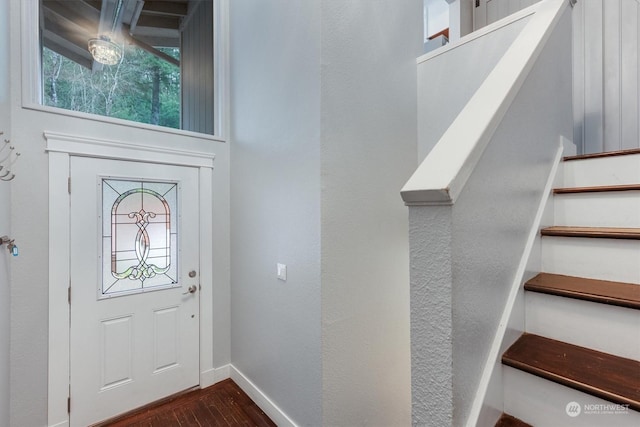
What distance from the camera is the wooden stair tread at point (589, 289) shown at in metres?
0.94

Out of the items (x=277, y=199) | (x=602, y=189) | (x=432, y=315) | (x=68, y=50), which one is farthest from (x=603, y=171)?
(x=68, y=50)

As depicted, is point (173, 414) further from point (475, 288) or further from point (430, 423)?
point (475, 288)

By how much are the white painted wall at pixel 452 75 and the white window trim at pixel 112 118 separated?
5.67ft

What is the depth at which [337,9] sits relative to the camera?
5.46 feet

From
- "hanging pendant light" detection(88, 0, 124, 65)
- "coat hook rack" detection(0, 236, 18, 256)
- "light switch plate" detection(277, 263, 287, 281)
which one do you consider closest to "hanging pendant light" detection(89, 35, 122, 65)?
"hanging pendant light" detection(88, 0, 124, 65)

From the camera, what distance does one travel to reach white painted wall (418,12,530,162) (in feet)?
5.73

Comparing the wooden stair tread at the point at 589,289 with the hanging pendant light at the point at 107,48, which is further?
the hanging pendant light at the point at 107,48

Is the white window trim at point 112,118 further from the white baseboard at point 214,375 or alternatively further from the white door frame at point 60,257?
the white baseboard at point 214,375

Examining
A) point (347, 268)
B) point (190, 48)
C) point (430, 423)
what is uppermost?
point (190, 48)

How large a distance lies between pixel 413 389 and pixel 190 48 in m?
3.05

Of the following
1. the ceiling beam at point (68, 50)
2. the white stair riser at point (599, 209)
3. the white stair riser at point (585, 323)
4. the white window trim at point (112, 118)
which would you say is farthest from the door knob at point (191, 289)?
the white stair riser at point (599, 209)

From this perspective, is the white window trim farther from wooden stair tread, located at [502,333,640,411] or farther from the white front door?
wooden stair tread, located at [502,333,640,411]

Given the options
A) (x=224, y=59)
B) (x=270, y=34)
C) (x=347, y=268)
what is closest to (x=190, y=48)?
(x=224, y=59)

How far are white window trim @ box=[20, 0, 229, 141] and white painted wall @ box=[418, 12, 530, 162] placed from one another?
68.1 inches
